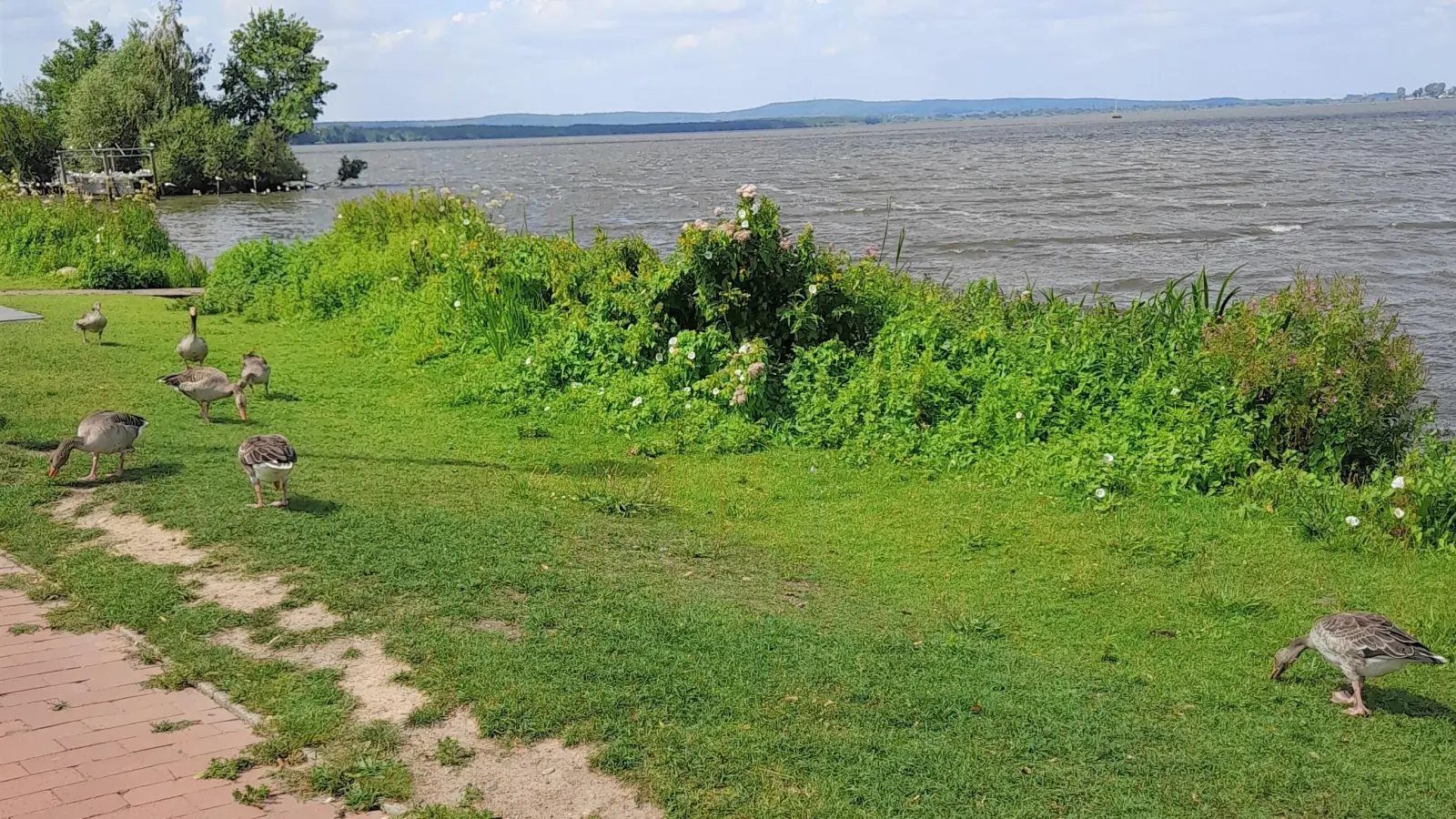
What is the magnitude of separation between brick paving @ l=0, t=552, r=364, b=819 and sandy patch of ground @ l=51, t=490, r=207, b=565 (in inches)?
46.4

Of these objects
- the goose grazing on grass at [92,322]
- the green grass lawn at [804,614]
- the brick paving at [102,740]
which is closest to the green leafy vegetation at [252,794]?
the brick paving at [102,740]

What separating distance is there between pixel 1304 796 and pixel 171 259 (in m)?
21.0

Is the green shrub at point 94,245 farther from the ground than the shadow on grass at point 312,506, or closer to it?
farther from the ground

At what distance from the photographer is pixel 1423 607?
6.68 meters

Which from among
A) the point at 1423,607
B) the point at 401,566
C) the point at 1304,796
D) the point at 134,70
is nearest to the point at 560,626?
the point at 401,566

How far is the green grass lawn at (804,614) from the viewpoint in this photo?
4824 millimetres

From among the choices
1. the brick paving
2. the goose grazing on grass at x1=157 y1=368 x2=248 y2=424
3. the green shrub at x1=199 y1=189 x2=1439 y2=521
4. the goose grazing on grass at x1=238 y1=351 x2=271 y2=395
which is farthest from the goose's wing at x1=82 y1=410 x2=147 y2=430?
the green shrub at x1=199 y1=189 x2=1439 y2=521

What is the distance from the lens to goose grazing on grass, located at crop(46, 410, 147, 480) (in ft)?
26.9

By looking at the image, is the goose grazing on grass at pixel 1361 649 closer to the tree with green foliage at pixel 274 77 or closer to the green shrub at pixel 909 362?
the green shrub at pixel 909 362

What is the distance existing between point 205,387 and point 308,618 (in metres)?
4.83

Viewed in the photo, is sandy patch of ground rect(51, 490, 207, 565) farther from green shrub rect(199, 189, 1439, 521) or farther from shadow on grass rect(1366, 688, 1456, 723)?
shadow on grass rect(1366, 688, 1456, 723)

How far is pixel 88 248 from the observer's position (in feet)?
68.8

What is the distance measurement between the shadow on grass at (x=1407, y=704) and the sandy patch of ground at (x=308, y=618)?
505 cm

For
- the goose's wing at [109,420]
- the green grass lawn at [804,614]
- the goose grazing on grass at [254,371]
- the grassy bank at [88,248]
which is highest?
the grassy bank at [88,248]
